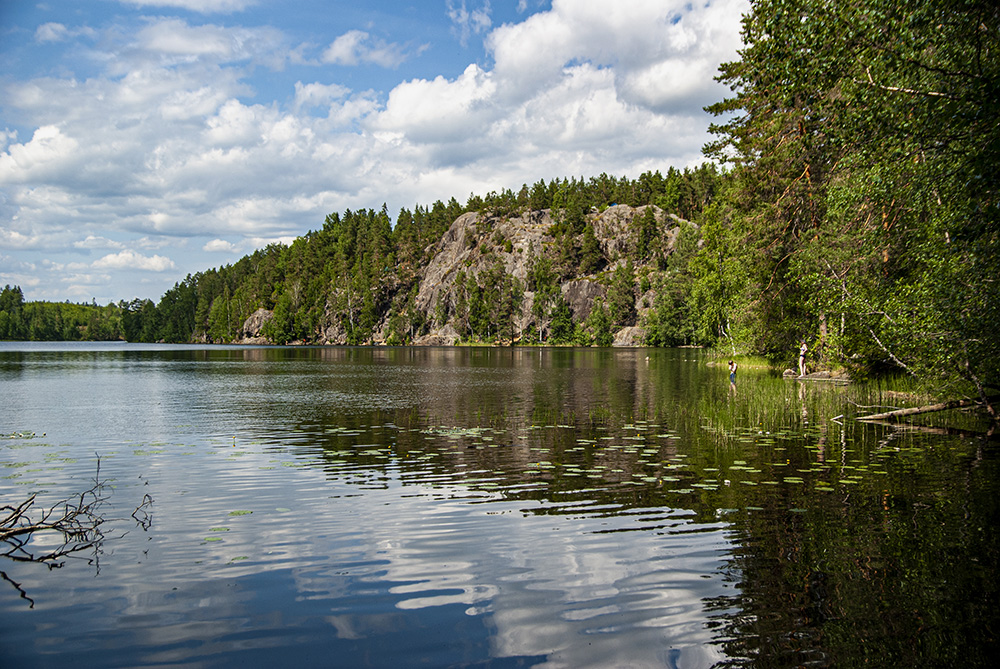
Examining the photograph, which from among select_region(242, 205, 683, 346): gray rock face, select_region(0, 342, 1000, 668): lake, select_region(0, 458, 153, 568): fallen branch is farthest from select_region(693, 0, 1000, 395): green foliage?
select_region(242, 205, 683, 346): gray rock face

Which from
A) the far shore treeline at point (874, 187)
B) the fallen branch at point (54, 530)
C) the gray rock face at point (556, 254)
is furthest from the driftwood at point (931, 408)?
the gray rock face at point (556, 254)

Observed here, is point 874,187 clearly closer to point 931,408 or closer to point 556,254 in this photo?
point 931,408

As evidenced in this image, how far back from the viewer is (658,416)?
2791 centimetres

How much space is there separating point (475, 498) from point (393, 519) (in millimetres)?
2355

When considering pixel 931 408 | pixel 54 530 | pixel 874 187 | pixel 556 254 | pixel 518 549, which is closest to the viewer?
pixel 518 549

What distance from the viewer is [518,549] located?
10.8m

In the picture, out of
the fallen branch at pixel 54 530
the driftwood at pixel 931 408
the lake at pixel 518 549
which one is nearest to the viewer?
the lake at pixel 518 549

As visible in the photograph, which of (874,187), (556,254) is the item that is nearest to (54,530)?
(874,187)

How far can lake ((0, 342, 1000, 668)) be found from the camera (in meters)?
7.45

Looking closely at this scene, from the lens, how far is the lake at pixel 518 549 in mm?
7449

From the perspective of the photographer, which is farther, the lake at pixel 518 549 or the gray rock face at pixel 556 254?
the gray rock face at pixel 556 254

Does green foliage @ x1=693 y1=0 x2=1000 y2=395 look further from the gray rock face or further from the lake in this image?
the gray rock face

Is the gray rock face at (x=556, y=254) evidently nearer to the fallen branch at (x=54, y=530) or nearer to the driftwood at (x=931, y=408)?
the driftwood at (x=931, y=408)

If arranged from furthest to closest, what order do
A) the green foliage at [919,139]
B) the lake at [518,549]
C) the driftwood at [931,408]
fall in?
the driftwood at [931,408] < the green foliage at [919,139] < the lake at [518,549]
